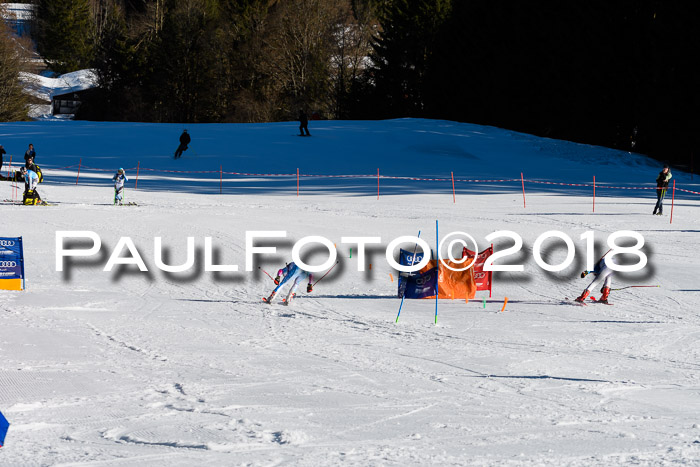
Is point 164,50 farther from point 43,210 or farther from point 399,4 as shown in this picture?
point 43,210

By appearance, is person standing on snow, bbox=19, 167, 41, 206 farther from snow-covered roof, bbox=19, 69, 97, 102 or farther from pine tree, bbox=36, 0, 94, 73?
pine tree, bbox=36, 0, 94, 73

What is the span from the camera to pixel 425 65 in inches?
2537

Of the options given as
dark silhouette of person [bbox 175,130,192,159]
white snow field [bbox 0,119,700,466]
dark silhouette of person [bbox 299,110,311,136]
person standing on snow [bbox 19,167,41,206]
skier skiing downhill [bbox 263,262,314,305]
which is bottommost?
white snow field [bbox 0,119,700,466]

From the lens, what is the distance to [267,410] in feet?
28.5

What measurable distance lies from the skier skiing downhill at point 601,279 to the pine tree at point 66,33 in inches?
3721

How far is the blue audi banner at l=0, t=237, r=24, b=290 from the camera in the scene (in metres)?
15.0

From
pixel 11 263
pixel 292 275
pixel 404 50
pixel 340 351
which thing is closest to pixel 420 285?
pixel 292 275

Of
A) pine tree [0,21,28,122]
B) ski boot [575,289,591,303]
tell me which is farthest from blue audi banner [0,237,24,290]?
pine tree [0,21,28,122]

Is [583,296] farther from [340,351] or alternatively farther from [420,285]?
[340,351]

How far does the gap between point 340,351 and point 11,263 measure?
6906mm

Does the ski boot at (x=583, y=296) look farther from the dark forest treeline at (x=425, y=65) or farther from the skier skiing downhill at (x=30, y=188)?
the dark forest treeline at (x=425, y=65)

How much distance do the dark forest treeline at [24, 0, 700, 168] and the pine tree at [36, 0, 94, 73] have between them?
18.7 metres

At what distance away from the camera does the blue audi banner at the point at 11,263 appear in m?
15.0

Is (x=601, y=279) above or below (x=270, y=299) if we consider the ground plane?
above
